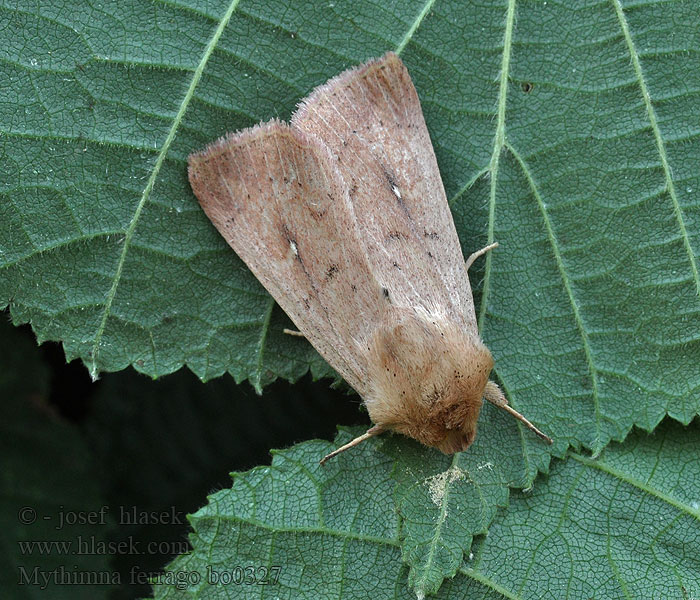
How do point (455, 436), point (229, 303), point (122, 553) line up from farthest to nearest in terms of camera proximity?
point (122, 553) → point (229, 303) → point (455, 436)

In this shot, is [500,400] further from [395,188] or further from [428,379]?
[395,188]

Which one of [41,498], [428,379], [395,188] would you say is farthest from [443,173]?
[41,498]

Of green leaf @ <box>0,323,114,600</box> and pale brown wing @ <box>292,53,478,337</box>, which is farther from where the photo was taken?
green leaf @ <box>0,323,114,600</box>

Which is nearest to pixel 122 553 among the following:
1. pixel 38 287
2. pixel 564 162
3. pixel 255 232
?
pixel 38 287

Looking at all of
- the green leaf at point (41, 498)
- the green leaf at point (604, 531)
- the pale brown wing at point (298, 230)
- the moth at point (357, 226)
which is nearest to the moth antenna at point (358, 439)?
the moth at point (357, 226)

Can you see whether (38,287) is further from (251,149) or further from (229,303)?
(251,149)

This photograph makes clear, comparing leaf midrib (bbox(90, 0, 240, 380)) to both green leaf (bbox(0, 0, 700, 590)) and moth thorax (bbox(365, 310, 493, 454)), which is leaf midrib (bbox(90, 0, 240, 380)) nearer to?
green leaf (bbox(0, 0, 700, 590))

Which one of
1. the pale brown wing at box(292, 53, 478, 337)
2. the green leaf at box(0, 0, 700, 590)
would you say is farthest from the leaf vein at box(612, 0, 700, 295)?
the pale brown wing at box(292, 53, 478, 337)
